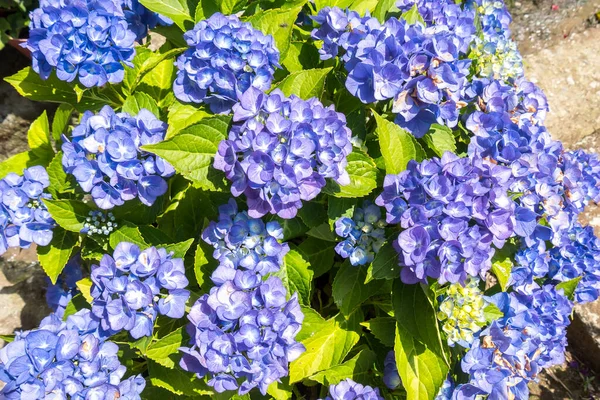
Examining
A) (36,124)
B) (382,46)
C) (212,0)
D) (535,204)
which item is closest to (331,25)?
(382,46)

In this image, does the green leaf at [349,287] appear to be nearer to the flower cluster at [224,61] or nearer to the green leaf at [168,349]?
the green leaf at [168,349]

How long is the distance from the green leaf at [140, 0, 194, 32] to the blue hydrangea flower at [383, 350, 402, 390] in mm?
1779

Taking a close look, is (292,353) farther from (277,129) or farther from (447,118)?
(447,118)

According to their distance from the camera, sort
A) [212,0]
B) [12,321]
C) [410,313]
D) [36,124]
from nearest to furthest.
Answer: [410,313]
[212,0]
[36,124]
[12,321]

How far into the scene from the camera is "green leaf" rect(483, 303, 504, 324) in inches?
85.9

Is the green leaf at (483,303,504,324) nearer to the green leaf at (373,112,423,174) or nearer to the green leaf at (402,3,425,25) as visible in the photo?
the green leaf at (373,112,423,174)

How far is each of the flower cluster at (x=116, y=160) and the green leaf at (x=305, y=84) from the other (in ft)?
1.78

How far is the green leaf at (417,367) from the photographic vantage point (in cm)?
215

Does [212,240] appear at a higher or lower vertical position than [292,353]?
higher

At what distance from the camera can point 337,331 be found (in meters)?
2.44

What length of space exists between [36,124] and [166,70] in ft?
2.25

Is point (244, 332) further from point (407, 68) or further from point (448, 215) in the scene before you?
point (407, 68)

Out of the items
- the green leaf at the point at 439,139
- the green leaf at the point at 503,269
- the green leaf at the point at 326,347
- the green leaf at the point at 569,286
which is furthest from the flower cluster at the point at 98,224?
the green leaf at the point at 569,286

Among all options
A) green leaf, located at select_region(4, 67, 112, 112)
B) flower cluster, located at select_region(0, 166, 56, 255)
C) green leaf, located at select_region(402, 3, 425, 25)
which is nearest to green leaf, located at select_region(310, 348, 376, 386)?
flower cluster, located at select_region(0, 166, 56, 255)
